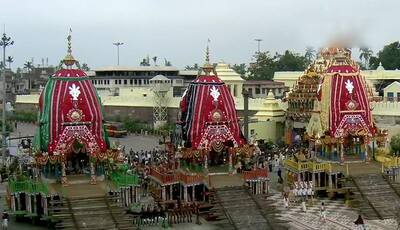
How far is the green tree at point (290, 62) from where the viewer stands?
8438 centimetres

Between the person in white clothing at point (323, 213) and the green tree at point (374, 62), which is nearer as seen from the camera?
the person in white clothing at point (323, 213)

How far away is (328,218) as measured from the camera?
2256cm

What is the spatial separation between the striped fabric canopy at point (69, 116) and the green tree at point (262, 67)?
60511mm

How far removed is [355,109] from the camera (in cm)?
2691

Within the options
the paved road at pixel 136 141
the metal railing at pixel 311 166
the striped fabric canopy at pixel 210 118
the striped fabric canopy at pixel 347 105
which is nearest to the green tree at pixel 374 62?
the paved road at pixel 136 141

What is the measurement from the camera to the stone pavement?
70.3ft

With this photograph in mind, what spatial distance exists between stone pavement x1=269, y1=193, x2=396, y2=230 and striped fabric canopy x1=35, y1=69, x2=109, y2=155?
7070 mm

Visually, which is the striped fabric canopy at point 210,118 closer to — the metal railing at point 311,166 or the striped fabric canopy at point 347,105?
the metal railing at point 311,166

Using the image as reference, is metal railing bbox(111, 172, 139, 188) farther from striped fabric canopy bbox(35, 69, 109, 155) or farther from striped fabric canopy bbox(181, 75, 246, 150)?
striped fabric canopy bbox(181, 75, 246, 150)

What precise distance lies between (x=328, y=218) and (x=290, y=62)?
63257 mm

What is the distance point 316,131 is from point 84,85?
401 inches

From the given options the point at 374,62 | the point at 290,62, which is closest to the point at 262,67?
the point at 290,62

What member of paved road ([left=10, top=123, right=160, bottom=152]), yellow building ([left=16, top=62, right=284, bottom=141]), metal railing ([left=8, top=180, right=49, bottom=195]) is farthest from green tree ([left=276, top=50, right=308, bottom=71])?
metal railing ([left=8, top=180, right=49, bottom=195])

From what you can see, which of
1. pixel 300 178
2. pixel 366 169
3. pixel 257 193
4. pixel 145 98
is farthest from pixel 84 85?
pixel 145 98
